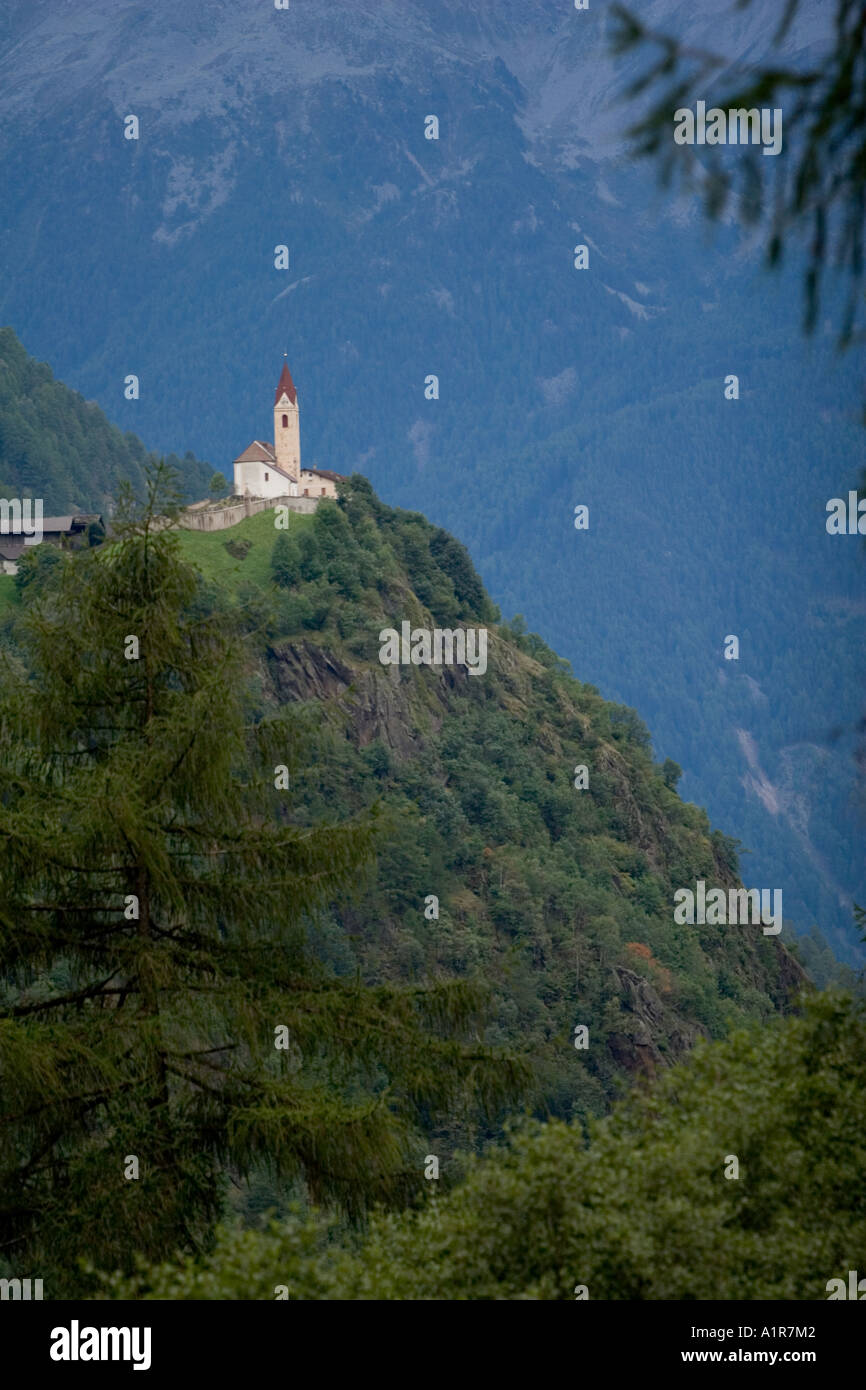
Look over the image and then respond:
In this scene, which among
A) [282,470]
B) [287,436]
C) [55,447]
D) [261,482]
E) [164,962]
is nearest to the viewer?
[164,962]

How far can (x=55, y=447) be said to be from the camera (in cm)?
18188

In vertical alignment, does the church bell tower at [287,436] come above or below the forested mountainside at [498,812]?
above

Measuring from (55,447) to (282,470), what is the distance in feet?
275

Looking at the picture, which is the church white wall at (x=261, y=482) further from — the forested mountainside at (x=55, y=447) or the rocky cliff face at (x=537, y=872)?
the forested mountainside at (x=55, y=447)

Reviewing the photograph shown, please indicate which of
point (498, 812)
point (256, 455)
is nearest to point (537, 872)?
point (498, 812)

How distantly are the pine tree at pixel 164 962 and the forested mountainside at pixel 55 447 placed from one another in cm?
15332

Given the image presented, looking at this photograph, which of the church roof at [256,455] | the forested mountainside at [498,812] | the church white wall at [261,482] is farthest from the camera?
the church white wall at [261,482]

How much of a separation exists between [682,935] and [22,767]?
84.4m

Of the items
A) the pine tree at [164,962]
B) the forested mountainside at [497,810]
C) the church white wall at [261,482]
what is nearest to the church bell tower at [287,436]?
the church white wall at [261,482]

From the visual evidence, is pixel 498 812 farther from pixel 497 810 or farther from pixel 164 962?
pixel 164 962

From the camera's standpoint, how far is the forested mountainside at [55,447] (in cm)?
17588

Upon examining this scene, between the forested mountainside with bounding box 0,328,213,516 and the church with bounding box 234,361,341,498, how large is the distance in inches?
2435
